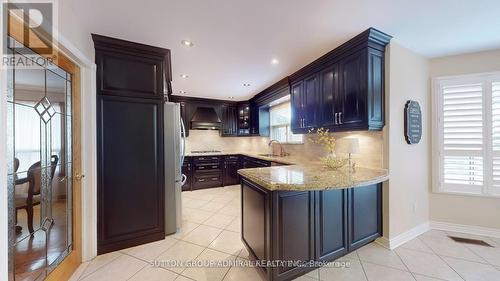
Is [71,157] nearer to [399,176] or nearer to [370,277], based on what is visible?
[370,277]

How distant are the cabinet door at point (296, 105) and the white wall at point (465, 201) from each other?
1.88 metres

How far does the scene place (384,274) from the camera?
72.1 inches

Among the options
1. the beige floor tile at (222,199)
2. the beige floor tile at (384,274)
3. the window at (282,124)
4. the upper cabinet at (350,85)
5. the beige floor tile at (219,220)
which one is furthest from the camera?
the window at (282,124)

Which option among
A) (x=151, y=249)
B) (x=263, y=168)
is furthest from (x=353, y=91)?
(x=151, y=249)

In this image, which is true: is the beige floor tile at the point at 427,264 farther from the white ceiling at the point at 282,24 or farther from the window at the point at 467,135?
the white ceiling at the point at 282,24

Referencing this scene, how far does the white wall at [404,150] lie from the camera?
2295 mm

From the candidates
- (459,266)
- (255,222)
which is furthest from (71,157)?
(459,266)

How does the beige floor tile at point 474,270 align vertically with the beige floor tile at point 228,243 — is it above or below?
above

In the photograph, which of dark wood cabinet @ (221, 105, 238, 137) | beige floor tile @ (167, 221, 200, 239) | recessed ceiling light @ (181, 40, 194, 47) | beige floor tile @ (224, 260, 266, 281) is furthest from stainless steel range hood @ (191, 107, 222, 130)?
beige floor tile @ (224, 260, 266, 281)

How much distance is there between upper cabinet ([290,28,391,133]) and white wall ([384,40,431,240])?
0.17m

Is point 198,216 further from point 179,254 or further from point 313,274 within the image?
point 313,274

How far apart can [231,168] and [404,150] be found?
4063 mm

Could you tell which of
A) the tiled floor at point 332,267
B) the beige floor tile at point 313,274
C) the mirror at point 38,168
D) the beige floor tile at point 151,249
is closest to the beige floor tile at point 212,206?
the tiled floor at point 332,267

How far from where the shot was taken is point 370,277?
1794 mm
